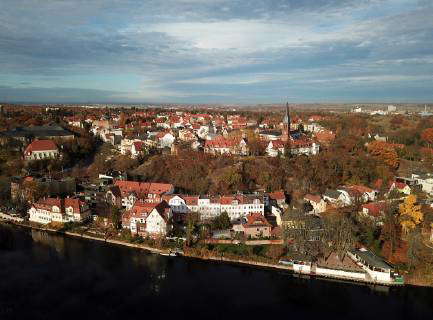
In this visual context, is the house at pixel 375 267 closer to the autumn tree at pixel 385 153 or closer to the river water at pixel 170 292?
the river water at pixel 170 292

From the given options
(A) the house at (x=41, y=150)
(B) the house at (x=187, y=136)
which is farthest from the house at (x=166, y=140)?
(A) the house at (x=41, y=150)

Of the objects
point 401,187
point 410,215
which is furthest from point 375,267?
point 401,187

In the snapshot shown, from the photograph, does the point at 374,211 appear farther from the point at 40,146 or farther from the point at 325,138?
the point at 40,146

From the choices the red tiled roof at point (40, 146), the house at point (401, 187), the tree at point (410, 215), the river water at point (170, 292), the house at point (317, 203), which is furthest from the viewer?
the red tiled roof at point (40, 146)

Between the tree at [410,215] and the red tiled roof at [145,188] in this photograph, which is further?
the red tiled roof at [145,188]

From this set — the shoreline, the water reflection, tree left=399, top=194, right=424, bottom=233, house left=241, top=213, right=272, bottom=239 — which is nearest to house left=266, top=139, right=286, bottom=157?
house left=241, top=213, right=272, bottom=239
